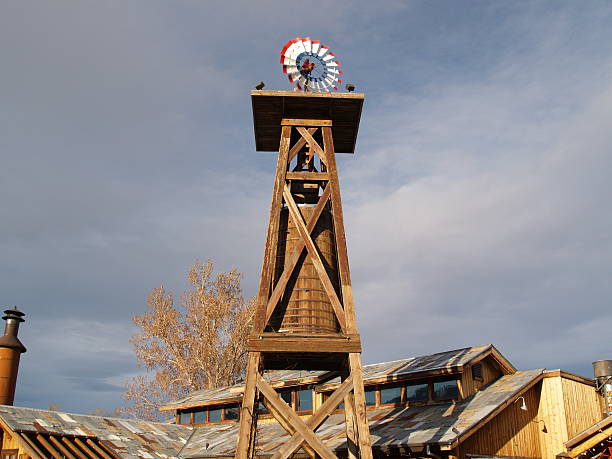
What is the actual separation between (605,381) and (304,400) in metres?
12.5

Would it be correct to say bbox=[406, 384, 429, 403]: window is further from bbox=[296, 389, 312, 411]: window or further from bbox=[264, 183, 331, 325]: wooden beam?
bbox=[264, 183, 331, 325]: wooden beam

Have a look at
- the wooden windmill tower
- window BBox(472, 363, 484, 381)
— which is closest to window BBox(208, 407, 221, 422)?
window BBox(472, 363, 484, 381)

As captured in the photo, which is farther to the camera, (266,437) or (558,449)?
(266,437)

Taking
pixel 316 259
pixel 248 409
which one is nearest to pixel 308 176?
pixel 316 259

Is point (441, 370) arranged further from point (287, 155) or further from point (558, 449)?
point (287, 155)

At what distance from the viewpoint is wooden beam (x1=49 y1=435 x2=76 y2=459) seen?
2026 centimetres

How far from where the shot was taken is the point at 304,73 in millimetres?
17312

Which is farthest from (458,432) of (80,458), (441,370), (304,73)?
(80,458)

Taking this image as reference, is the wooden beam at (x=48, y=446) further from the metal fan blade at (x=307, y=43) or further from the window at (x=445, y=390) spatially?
the metal fan blade at (x=307, y=43)

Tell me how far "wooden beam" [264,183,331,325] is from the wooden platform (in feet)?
8.00

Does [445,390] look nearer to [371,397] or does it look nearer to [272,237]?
[371,397]

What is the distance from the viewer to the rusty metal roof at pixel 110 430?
21.4m

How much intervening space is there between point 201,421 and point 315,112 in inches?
782

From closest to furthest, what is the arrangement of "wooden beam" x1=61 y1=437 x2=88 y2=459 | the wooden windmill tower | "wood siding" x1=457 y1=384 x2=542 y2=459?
the wooden windmill tower, "wood siding" x1=457 y1=384 x2=542 y2=459, "wooden beam" x1=61 y1=437 x2=88 y2=459
